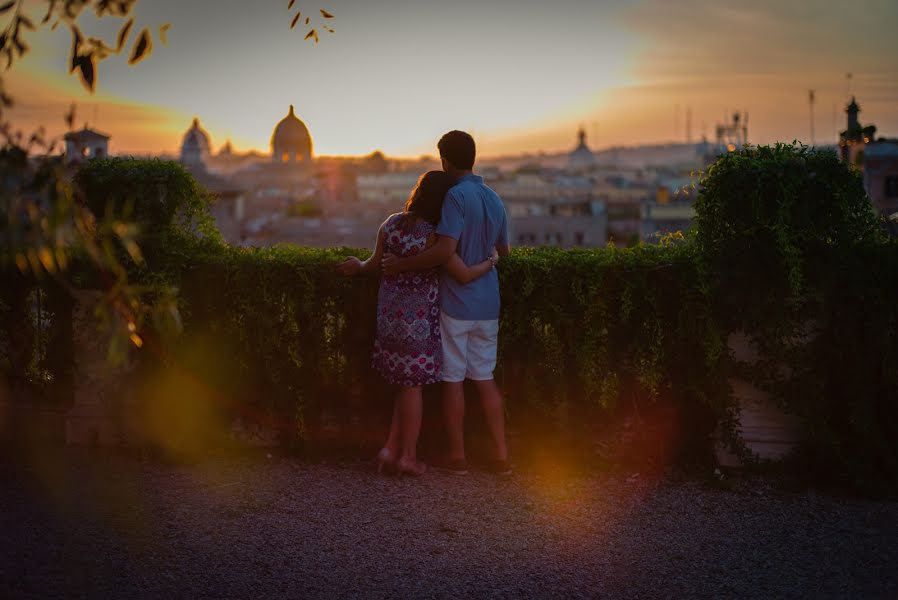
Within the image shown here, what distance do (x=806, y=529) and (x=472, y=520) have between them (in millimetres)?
1570

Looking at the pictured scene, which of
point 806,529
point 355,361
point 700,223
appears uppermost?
point 700,223

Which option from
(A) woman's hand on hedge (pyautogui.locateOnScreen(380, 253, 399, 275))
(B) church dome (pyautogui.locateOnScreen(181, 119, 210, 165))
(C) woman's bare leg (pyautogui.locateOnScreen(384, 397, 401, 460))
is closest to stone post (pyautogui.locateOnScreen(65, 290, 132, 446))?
(C) woman's bare leg (pyautogui.locateOnScreen(384, 397, 401, 460))

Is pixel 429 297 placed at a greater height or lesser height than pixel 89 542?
greater

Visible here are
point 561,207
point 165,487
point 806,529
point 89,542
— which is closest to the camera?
point 89,542

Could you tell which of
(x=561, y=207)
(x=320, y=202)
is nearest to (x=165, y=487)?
(x=320, y=202)

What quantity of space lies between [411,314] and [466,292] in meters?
0.31

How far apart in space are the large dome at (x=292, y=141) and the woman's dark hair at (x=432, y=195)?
93539 mm

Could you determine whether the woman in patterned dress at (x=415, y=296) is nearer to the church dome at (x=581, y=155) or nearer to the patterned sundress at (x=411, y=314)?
the patterned sundress at (x=411, y=314)

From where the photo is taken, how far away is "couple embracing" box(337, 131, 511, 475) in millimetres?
5012

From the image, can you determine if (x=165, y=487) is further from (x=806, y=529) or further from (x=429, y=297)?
(x=806, y=529)

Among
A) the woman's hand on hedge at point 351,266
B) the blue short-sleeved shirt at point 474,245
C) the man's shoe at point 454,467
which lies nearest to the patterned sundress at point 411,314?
the blue short-sleeved shirt at point 474,245

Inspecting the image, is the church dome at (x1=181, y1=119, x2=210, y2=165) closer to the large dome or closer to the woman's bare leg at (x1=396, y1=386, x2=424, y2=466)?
the large dome

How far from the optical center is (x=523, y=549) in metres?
4.25

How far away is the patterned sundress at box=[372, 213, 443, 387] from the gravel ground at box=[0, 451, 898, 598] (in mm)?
607
